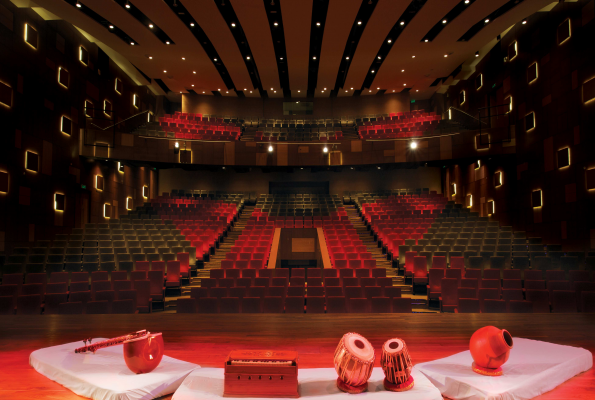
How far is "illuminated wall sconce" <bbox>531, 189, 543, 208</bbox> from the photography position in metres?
5.96

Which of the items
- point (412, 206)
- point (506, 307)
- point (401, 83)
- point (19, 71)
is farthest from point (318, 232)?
point (401, 83)

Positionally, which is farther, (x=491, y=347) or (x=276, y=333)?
(x=276, y=333)

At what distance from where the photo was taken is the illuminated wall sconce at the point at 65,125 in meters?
6.42

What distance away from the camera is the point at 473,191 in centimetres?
823

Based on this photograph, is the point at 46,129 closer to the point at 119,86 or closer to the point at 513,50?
the point at 119,86

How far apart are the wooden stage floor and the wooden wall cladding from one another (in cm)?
396

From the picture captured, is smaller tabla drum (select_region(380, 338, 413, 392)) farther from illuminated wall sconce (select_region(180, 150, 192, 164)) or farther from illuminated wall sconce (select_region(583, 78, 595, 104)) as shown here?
illuminated wall sconce (select_region(180, 150, 192, 164))

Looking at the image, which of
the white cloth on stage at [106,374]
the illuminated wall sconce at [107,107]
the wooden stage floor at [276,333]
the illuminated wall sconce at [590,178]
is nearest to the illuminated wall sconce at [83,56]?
the illuminated wall sconce at [107,107]

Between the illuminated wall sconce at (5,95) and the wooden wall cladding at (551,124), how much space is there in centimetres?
799

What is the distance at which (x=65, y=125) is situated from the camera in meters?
6.52

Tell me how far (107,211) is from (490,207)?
7972 mm

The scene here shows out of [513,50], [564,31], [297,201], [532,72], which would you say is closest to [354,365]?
[564,31]

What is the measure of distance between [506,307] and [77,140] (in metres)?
7.29

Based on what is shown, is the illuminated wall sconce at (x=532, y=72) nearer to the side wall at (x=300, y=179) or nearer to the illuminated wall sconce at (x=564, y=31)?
the illuminated wall sconce at (x=564, y=31)
